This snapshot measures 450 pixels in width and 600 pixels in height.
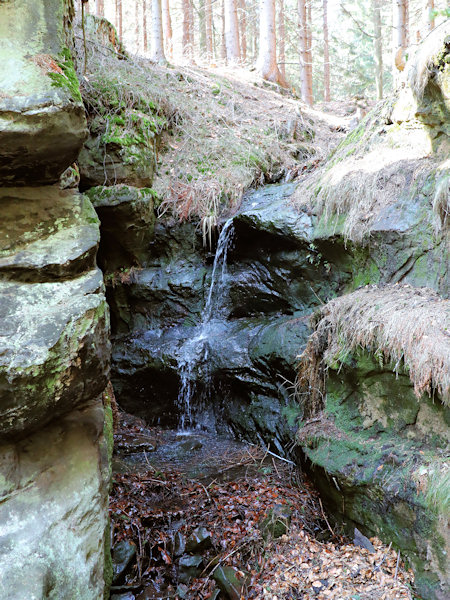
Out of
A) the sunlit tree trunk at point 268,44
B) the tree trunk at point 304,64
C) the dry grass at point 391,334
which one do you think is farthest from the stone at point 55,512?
the tree trunk at point 304,64

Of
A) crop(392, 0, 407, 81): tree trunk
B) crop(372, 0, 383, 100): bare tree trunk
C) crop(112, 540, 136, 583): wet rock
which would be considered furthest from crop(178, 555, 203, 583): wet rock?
crop(372, 0, 383, 100): bare tree trunk

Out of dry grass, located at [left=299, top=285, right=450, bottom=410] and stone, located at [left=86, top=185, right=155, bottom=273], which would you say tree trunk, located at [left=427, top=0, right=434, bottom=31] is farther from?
stone, located at [left=86, top=185, right=155, bottom=273]

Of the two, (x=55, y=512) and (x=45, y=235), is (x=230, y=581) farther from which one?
(x=45, y=235)

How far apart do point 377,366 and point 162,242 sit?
4.44 metres

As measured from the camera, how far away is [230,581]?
154 inches

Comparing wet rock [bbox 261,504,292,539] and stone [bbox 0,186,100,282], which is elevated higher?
stone [bbox 0,186,100,282]

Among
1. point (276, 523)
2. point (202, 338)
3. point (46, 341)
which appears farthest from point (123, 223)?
point (276, 523)

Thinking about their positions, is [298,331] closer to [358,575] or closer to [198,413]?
[198,413]

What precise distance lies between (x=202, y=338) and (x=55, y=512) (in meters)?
4.13

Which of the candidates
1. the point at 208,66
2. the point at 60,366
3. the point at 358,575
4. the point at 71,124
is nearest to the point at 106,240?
the point at 71,124

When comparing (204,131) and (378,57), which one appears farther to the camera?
(378,57)

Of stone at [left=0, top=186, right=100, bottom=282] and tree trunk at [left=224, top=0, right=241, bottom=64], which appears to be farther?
tree trunk at [left=224, top=0, right=241, bottom=64]

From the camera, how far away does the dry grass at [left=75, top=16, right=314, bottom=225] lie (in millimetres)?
7723

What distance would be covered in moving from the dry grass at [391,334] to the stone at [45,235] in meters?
2.75
